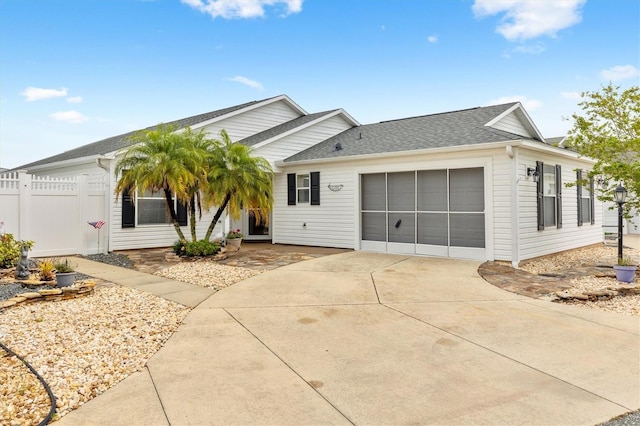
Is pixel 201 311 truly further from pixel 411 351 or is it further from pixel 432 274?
pixel 432 274

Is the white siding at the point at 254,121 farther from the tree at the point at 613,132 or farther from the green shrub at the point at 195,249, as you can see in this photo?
the tree at the point at 613,132

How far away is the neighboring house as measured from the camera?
9406mm

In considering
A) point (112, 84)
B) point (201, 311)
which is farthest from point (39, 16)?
point (201, 311)

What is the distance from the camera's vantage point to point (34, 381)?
3.24 m

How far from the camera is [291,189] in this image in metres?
13.4

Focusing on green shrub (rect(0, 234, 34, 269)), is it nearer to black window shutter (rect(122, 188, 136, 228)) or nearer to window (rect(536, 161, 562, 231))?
black window shutter (rect(122, 188, 136, 228))

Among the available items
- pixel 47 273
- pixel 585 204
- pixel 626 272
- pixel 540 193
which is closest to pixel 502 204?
pixel 540 193

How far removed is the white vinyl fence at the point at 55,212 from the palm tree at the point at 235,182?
367cm

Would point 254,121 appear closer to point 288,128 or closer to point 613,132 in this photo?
point 288,128

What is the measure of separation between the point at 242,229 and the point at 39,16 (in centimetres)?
928

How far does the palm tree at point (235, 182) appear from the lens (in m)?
9.92

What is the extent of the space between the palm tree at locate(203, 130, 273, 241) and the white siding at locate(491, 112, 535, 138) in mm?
7212

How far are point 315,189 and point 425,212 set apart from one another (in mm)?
3823

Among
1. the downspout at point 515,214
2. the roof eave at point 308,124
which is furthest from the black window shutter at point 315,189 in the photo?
the downspout at point 515,214
